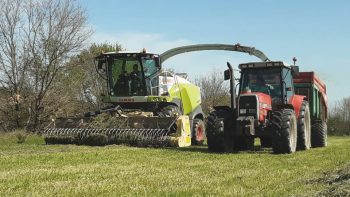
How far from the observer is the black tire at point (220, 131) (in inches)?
508

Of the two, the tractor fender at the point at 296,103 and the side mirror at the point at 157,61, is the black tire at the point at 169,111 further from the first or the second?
the tractor fender at the point at 296,103

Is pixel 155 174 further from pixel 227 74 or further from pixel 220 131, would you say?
pixel 227 74

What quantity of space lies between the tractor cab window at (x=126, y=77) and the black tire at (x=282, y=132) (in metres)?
5.59

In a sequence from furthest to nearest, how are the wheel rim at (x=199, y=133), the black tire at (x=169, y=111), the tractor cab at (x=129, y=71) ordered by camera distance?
1. the wheel rim at (x=199, y=133)
2. the tractor cab at (x=129, y=71)
3. the black tire at (x=169, y=111)

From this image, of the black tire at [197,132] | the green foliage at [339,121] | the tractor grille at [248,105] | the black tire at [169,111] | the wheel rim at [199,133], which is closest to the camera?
the tractor grille at [248,105]

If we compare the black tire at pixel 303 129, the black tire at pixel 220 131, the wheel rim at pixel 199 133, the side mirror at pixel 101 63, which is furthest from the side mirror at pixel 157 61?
the black tire at pixel 303 129

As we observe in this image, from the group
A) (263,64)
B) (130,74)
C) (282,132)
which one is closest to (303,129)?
(282,132)

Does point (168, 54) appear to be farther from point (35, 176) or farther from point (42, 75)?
point (35, 176)

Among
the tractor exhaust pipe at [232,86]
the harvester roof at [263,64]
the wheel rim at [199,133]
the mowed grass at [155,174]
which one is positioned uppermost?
the harvester roof at [263,64]

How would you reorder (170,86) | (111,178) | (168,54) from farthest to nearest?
(168,54) < (170,86) < (111,178)

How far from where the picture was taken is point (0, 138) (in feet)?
62.7

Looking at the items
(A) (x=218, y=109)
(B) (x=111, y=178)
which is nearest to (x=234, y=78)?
(A) (x=218, y=109)

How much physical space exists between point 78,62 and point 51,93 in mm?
2865

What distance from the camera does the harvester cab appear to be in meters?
14.4
